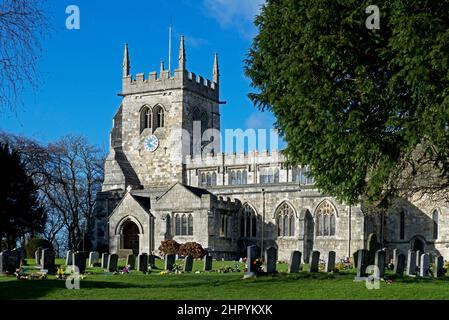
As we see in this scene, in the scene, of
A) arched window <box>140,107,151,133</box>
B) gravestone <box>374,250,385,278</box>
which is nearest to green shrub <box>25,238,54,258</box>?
arched window <box>140,107,151,133</box>

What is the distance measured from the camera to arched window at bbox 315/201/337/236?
174ft

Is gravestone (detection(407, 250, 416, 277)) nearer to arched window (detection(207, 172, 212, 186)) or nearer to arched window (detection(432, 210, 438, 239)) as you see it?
arched window (detection(432, 210, 438, 239))

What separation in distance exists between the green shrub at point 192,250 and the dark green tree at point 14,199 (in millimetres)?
9464

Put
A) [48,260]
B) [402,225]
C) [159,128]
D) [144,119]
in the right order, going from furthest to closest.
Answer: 1. [144,119]
2. [159,128]
3. [402,225]
4. [48,260]

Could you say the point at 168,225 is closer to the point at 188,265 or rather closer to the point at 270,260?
the point at 188,265

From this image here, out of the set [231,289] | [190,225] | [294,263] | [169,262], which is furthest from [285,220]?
[231,289]

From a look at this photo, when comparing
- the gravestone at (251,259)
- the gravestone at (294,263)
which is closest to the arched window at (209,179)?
the gravestone at (294,263)

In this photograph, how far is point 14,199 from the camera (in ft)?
163

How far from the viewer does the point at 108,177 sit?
66.3 meters

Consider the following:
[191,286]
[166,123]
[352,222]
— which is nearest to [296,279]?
[191,286]

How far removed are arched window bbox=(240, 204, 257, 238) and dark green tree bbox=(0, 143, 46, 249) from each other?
1516 centimetres

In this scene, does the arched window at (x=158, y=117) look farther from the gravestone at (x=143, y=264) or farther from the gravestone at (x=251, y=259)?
the gravestone at (x=251, y=259)

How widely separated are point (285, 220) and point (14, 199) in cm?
1905
